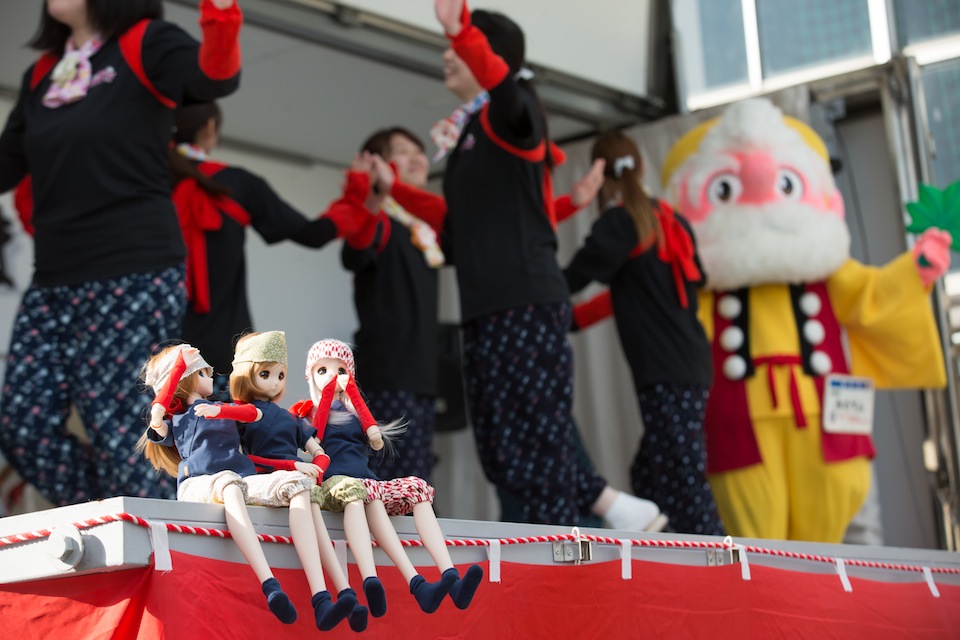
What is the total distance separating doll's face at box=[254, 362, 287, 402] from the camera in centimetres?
162

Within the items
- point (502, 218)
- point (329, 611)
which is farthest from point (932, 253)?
point (329, 611)

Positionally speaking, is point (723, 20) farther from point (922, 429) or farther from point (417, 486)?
point (417, 486)

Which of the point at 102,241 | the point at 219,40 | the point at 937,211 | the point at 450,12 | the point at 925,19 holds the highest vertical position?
the point at 925,19

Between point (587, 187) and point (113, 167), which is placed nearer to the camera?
point (113, 167)

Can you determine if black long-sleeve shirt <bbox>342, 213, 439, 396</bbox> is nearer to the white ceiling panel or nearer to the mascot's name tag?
the white ceiling panel

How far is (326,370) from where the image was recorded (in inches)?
66.9

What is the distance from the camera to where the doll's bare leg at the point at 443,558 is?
Result: 1447 mm

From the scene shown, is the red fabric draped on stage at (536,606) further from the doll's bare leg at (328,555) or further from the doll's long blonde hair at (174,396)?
the doll's long blonde hair at (174,396)

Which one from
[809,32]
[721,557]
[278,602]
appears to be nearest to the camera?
[278,602]

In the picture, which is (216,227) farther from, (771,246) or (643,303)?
(771,246)

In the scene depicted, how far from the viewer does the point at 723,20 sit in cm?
470

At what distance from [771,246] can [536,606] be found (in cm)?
216

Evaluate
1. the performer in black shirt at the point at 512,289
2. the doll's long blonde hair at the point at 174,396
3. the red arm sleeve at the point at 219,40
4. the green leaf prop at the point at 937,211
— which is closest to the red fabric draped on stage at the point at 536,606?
the doll's long blonde hair at the point at 174,396

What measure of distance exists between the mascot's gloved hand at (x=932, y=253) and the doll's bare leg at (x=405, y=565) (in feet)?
8.55
